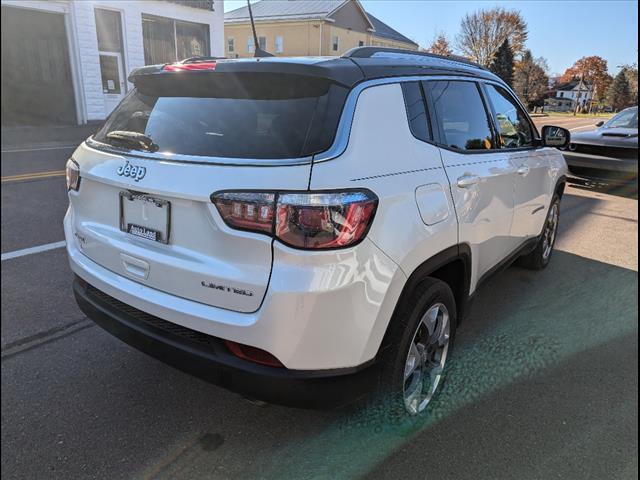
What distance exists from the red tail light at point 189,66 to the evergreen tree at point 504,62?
2.91 meters

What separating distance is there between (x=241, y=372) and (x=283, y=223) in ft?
2.09

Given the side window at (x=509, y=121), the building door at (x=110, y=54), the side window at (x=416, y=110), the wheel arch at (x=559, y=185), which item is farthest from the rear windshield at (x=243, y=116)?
the building door at (x=110, y=54)

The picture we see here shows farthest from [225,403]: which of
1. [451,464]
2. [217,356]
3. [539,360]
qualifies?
[539,360]

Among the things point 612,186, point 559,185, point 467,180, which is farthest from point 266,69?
point 612,186

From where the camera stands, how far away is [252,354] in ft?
6.59

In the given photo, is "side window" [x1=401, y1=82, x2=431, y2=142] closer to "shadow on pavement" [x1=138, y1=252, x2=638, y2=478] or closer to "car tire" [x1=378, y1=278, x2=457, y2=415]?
"car tire" [x1=378, y1=278, x2=457, y2=415]

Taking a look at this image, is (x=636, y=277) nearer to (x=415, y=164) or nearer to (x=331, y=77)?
(x=415, y=164)

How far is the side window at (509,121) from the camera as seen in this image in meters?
3.53

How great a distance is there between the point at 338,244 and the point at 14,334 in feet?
8.09

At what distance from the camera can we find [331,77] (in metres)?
2.12

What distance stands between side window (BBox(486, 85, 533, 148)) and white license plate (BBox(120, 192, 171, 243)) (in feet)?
7.78

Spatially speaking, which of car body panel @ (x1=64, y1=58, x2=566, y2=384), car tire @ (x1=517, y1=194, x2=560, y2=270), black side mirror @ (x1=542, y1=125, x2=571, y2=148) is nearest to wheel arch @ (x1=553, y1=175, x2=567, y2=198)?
car tire @ (x1=517, y1=194, x2=560, y2=270)

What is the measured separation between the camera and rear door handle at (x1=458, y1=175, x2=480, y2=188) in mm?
2625

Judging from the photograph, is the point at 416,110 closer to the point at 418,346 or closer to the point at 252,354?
the point at 418,346
